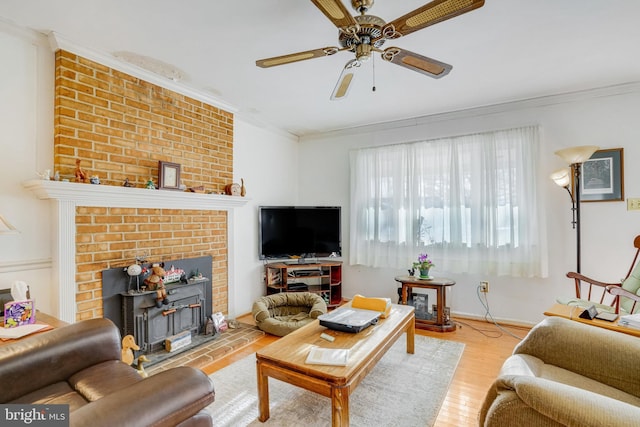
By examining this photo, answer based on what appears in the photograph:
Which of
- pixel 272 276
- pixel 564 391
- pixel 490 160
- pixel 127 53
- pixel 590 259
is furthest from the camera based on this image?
pixel 272 276

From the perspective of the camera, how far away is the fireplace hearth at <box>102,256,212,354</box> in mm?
2471

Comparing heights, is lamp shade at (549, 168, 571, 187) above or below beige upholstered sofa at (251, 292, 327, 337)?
above

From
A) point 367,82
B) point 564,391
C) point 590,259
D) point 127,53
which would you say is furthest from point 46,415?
point 590,259

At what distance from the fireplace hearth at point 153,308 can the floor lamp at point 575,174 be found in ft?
11.8

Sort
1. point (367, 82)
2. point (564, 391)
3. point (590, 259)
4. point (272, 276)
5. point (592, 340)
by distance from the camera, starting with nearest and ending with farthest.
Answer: point (564, 391) < point (592, 340) < point (367, 82) < point (590, 259) < point (272, 276)

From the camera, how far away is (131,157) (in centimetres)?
263

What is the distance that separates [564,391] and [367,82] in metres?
2.64

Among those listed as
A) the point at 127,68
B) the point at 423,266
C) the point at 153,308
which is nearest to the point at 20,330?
the point at 153,308

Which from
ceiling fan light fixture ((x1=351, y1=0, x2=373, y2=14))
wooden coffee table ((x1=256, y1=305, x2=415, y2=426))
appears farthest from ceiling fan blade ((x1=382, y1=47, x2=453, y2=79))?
wooden coffee table ((x1=256, y1=305, x2=415, y2=426))

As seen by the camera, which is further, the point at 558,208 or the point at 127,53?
the point at 558,208

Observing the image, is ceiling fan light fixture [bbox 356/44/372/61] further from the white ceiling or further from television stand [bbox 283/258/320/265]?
television stand [bbox 283/258/320/265]

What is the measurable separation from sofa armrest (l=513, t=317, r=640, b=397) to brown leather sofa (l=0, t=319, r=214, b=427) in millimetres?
1646

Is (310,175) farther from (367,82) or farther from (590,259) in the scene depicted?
(590,259)

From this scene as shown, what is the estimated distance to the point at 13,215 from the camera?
2072mm
